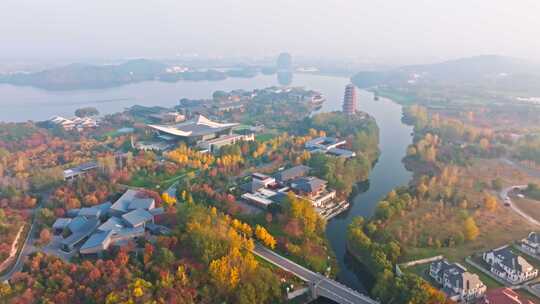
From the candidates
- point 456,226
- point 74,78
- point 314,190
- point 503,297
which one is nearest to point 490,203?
point 456,226

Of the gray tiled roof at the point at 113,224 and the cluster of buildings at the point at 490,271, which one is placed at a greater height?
the gray tiled roof at the point at 113,224

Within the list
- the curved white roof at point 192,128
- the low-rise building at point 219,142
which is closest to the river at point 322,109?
the low-rise building at point 219,142

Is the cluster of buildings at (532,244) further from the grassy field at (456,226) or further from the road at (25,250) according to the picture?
the road at (25,250)

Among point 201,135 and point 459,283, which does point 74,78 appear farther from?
point 459,283

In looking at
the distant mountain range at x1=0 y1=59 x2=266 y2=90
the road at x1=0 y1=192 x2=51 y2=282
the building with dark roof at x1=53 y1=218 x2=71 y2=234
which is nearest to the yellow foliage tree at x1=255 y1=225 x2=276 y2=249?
the building with dark roof at x1=53 y1=218 x2=71 y2=234

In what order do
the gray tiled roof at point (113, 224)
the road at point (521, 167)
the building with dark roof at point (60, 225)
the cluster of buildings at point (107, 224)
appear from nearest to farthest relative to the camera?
the cluster of buildings at point (107, 224) < the gray tiled roof at point (113, 224) < the building with dark roof at point (60, 225) < the road at point (521, 167)

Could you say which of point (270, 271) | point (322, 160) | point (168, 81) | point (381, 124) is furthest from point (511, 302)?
point (168, 81)

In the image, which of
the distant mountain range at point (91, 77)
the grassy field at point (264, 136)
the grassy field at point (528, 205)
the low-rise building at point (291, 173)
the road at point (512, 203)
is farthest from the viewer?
the distant mountain range at point (91, 77)
